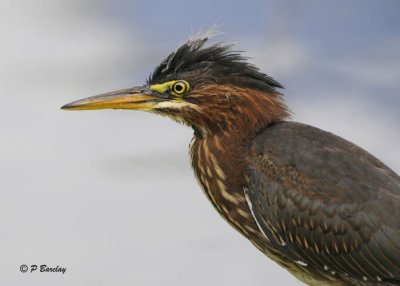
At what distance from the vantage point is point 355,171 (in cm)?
367

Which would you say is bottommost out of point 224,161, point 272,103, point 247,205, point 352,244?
point 352,244

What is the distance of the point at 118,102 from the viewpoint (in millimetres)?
3955

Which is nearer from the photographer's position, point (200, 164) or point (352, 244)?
point (352, 244)

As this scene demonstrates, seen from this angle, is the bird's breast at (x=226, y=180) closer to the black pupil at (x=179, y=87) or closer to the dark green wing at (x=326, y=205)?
the dark green wing at (x=326, y=205)

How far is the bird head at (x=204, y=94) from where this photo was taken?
3844 mm

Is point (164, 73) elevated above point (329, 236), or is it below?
above

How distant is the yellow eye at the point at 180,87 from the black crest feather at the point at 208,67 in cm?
3

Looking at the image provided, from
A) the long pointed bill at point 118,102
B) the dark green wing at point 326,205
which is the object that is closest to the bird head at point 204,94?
the long pointed bill at point 118,102

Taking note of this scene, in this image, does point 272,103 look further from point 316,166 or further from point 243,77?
point 316,166

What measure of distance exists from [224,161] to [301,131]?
45 cm

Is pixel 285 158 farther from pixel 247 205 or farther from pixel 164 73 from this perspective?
pixel 164 73

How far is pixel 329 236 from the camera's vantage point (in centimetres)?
363

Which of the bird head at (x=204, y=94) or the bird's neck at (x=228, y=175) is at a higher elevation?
the bird head at (x=204, y=94)

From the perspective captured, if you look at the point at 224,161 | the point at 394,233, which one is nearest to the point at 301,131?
the point at 224,161
